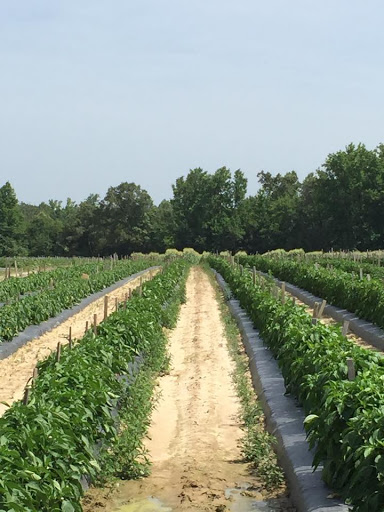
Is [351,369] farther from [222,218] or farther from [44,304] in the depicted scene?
[222,218]

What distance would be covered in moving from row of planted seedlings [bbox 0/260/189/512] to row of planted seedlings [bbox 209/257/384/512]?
6.31 feet

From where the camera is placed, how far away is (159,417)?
9.99 meters

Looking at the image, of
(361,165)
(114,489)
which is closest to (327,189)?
(361,165)

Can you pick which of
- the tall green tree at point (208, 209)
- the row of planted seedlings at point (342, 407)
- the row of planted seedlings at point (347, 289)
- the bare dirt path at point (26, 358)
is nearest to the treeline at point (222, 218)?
the tall green tree at point (208, 209)

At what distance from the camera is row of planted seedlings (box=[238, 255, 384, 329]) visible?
16505 mm

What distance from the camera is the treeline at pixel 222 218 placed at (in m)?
66.2

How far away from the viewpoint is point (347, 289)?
754 inches

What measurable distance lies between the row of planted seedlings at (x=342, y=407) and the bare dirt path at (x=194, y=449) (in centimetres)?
84

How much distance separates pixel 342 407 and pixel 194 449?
8.65 feet

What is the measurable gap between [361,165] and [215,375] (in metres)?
57.1

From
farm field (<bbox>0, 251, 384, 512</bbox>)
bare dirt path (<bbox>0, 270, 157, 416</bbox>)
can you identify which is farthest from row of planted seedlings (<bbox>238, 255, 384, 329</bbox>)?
bare dirt path (<bbox>0, 270, 157, 416</bbox>)

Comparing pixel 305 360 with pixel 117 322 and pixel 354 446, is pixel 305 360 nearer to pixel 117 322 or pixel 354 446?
pixel 354 446

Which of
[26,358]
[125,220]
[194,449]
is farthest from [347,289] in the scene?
[125,220]

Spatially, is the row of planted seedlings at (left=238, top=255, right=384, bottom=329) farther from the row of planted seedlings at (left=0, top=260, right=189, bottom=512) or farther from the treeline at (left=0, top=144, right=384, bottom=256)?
the treeline at (left=0, top=144, right=384, bottom=256)
